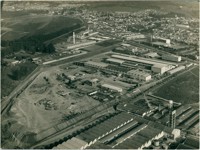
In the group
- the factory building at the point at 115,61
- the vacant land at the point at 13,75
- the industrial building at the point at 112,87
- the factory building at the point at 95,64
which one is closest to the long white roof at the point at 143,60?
the factory building at the point at 115,61

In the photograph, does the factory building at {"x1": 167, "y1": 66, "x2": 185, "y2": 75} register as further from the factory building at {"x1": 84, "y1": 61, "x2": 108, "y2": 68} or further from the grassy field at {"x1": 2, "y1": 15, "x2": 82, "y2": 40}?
the grassy field at {"x1": 2, "y1": 15, "x2": 82, "y2": 40}

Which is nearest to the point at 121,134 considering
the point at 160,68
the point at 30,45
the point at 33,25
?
the point at 160,68

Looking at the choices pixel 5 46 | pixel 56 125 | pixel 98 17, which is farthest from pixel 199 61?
pixel 98 17

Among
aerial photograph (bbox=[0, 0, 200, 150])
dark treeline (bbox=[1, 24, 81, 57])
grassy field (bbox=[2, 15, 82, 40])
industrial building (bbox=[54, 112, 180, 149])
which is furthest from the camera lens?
grassy field (bbox=[2, 15, 82, 40])

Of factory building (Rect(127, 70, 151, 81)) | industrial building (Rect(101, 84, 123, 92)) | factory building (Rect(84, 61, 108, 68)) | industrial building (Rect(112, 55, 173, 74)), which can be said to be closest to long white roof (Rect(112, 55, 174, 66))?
industrial building (Rect(112, 55, 173, 74))

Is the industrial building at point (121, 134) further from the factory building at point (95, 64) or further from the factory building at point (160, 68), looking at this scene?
the factory building at point (95, 64)

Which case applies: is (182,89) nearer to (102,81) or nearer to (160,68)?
(160,68)
